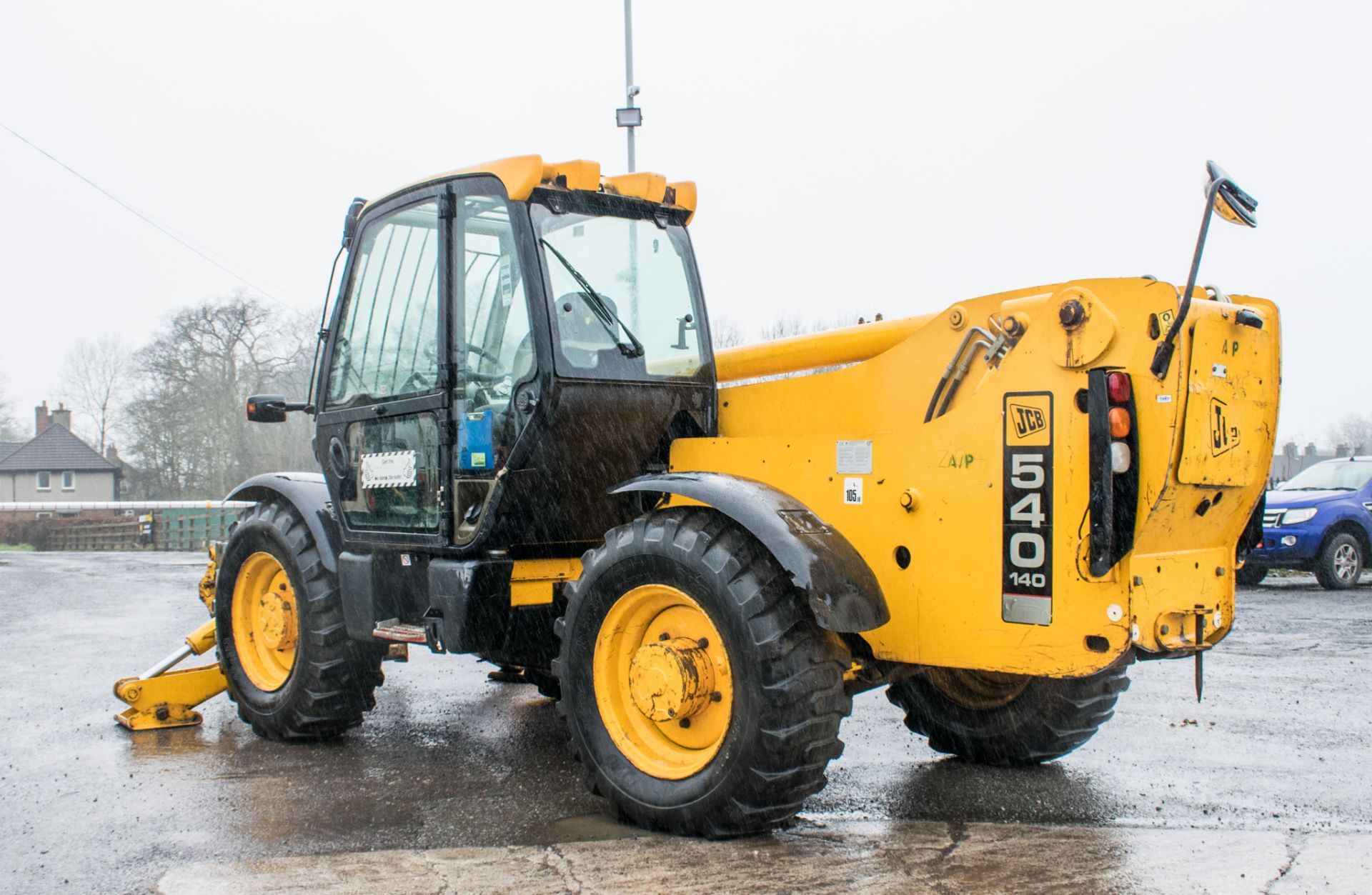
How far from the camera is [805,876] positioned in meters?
3.80

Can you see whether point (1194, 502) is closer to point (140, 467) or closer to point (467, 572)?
point (467, 572)

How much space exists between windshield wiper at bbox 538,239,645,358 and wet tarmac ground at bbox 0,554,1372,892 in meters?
1.91

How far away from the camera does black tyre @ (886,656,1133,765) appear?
16.6 ft

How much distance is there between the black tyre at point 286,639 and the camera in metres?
5.92

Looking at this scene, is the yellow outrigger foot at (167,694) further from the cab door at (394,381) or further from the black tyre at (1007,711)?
the black tyre at (1007,711)

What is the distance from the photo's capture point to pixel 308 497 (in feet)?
20.5

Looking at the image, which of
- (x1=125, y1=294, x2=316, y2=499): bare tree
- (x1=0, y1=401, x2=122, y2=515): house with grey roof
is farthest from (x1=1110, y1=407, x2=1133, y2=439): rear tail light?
(x1=0, y1=401, x2=122, y2=515): house with grey roof

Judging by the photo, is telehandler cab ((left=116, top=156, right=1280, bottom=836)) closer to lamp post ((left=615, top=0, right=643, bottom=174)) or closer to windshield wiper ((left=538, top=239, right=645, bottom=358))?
windshield wiper ((left=538, top=239, right=645, bottom=358))

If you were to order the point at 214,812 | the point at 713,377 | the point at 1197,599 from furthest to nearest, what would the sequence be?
1. the point at 713,377
2. the point at 214,812
3. the point at 1197,599

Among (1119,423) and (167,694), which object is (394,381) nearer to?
(167,694)

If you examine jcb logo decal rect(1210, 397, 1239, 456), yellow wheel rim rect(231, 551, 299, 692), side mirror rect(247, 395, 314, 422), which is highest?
side mirror rect(247, 395, 314, 422)

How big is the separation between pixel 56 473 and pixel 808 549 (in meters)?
71.6

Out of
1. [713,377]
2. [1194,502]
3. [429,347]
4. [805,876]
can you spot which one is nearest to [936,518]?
[1194,502]

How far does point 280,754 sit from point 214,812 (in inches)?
44.4
